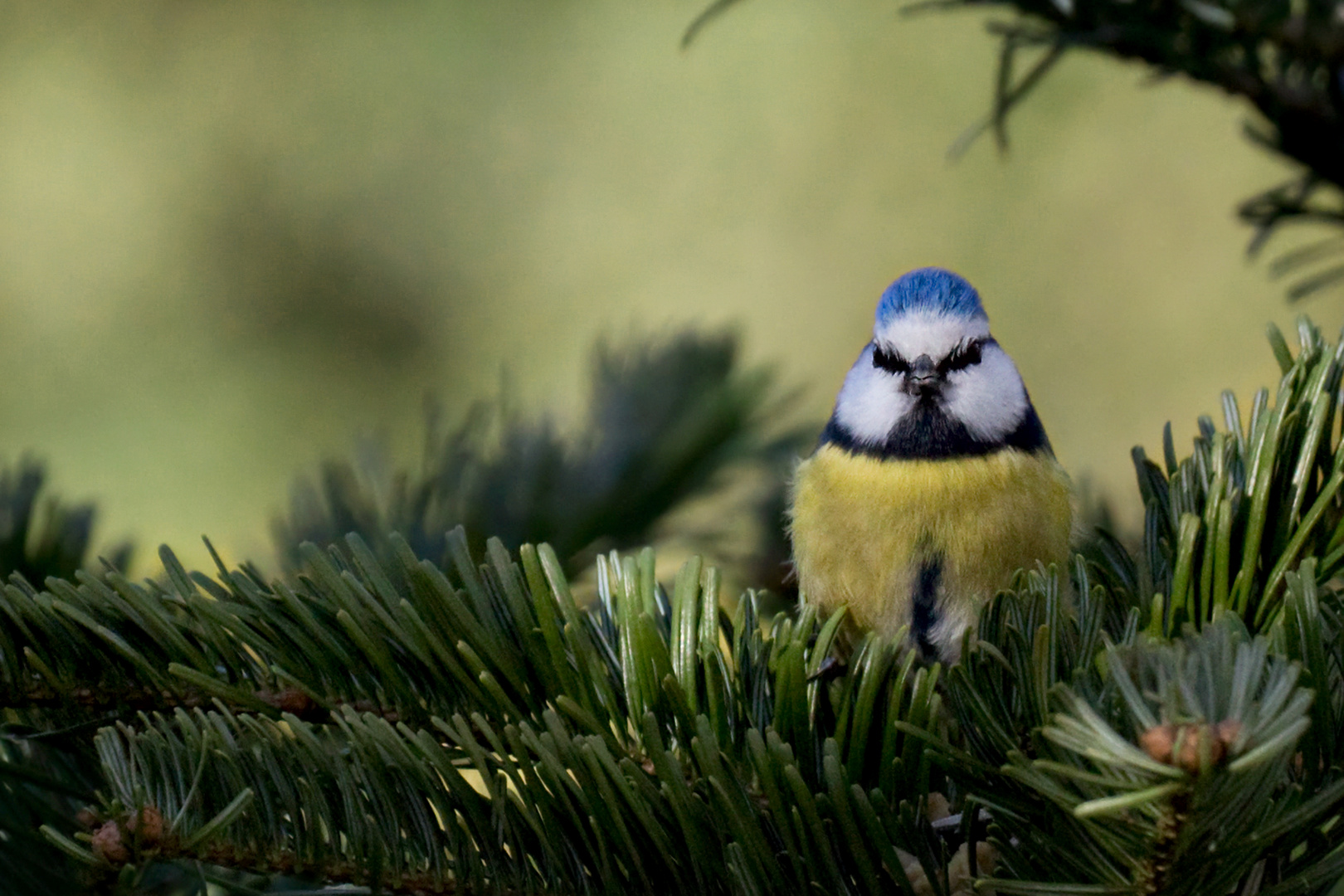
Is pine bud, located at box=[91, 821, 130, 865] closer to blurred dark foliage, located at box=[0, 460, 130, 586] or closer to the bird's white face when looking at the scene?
blurred dark foliage, located at box=[0, 460, 130, 586]

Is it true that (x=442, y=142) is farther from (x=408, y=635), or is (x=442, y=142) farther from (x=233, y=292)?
(x=408, y=635)

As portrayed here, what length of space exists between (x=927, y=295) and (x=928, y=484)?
→ 13 cm

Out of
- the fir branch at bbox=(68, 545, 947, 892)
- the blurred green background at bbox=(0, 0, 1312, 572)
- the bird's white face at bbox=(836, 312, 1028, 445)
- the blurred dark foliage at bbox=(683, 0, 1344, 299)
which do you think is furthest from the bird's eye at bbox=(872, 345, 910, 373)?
the blurred green background at bbox=(0, 0, 1312, 572)

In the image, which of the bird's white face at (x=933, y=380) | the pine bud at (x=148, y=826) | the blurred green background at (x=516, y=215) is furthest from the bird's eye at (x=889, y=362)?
the blurred green background at (x=516, y=215)

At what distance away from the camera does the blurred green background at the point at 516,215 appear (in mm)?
1847

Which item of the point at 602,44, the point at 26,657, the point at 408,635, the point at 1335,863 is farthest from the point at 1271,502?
the point at 602,44

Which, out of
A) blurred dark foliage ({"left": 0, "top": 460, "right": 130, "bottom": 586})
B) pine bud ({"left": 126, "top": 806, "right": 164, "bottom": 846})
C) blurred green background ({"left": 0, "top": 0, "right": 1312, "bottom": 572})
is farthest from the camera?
blurred green background ({"left": 0, "top": 0, "right": 1312, "bottom": 572})

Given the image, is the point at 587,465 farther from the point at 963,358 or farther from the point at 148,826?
the point at 148,826

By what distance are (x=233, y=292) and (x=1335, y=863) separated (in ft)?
6.15

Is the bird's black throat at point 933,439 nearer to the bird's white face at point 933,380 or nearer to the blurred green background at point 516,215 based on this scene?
the bird's white face at point 933,380

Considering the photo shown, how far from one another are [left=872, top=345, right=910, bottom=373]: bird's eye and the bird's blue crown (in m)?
0.02

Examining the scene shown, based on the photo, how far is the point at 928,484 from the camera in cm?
74

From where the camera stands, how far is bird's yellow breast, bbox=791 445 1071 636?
702 millimetres

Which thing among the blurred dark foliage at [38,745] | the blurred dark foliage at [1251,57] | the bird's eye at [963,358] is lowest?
the blurred dark foliage at [38,745]
